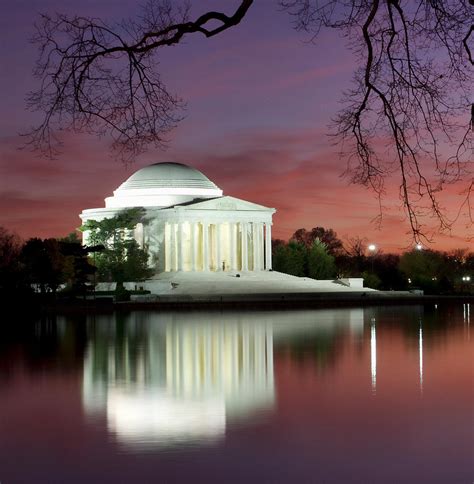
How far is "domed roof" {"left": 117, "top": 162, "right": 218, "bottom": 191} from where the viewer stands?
146125 mm

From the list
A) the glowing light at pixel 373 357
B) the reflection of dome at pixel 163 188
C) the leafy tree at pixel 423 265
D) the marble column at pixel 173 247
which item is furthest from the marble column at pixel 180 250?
the glowing light at pixel 373 357

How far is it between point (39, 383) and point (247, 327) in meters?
27.6

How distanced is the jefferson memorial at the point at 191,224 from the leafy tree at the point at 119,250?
4.24 m

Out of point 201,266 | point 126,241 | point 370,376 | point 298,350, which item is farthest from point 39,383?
point 201,266

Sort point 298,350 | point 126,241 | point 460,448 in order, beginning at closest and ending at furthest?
point 460,448, point 298,350, point 126,241

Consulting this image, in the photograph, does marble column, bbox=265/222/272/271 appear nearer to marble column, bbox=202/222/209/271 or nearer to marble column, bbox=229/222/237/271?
marble column, bbox=229/222/237/271

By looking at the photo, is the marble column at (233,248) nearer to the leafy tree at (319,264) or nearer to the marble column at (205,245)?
the marble column at (205,245)

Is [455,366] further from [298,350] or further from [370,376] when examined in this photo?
[298,350]

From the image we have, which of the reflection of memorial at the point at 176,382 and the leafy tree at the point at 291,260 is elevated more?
the leafy tree at the point at 291,260

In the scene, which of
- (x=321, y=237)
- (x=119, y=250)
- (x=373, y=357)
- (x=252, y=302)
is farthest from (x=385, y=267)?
(x=373, y=357)

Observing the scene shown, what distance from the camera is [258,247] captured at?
14138 cm

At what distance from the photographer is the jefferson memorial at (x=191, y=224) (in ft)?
453

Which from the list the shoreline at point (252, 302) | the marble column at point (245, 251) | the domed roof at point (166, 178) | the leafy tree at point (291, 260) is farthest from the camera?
the domed roof at point (166, 178)

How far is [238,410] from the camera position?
23.0m
